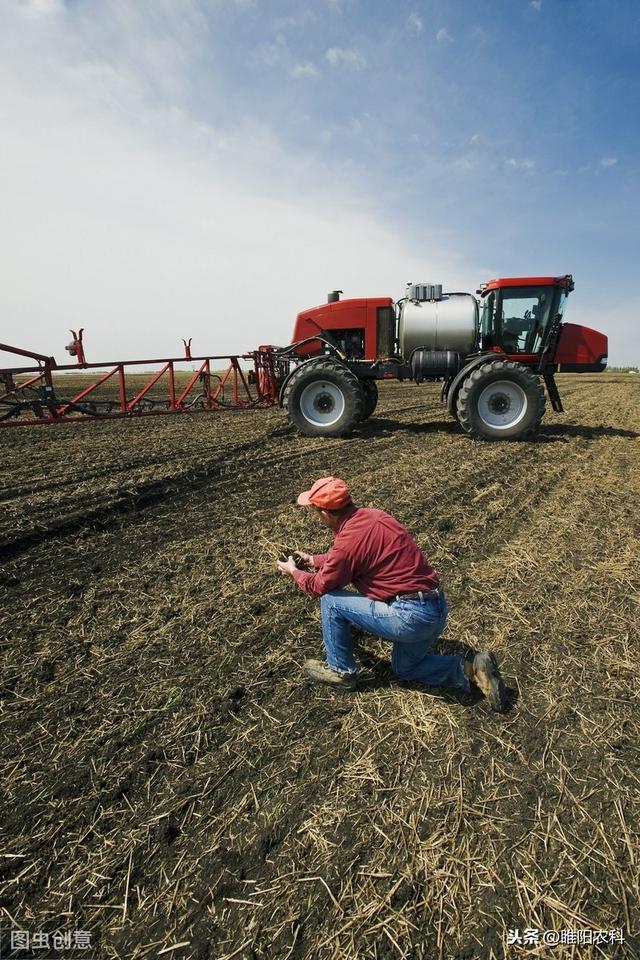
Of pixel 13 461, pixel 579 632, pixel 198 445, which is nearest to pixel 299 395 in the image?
pixel 198 445

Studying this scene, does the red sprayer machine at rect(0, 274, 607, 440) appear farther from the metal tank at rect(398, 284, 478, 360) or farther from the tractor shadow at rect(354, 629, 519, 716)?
the tractor shadow at rect(354, 629, 519, 716)

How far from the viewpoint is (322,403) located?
29.9 ft

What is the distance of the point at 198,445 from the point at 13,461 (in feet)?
9.80

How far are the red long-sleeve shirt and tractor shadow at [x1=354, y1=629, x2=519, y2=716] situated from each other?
609 millimetres

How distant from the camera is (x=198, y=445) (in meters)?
8.47

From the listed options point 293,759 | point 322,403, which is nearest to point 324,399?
point 322,403

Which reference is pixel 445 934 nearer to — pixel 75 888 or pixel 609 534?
pixel 75 888

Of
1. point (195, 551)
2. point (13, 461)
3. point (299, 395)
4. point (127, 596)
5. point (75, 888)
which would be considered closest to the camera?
point (75, 888)

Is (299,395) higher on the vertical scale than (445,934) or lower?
higher

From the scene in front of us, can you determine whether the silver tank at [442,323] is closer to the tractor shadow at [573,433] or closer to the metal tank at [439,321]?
the metal tank at [439,321]

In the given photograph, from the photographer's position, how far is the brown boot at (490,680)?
2365 mm

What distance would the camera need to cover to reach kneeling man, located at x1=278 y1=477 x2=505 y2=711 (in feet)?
7.62

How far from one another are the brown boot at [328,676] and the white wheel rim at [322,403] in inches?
268

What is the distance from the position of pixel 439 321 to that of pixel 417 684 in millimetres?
7961
